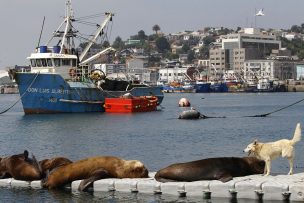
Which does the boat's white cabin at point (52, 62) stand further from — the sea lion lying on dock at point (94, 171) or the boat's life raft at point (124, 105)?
the sea lion lying on dock at point (94, 171)

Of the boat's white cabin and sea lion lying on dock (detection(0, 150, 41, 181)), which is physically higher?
the boat's white cabin

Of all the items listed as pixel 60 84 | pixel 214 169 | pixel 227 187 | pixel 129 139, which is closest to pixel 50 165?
pixel 214 169

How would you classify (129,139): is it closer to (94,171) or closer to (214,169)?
(94,171)

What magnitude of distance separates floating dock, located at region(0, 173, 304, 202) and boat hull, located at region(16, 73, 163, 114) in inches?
1736

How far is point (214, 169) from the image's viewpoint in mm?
18391

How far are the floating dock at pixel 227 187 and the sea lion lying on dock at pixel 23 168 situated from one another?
218 cm

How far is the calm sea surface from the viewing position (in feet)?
65.5

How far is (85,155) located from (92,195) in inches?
489

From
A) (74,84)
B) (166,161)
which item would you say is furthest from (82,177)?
(74,84)

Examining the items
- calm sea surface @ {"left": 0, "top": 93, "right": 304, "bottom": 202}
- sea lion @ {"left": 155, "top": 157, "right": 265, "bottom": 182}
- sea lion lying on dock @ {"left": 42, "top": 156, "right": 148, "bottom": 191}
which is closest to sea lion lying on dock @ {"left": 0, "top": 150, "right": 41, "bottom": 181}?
calm sea surface @ {"left": 0, "top": 93, "right": 304, "bottom": 202}

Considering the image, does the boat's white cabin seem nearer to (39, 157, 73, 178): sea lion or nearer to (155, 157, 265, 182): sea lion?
(39, 157, 73, 178): sea lion

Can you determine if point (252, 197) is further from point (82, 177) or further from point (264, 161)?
point (82, 177)

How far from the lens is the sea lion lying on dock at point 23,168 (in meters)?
20.7

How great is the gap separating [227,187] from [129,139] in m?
22.7
